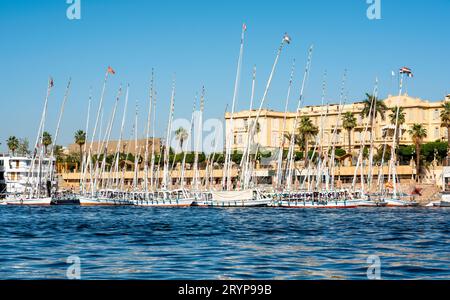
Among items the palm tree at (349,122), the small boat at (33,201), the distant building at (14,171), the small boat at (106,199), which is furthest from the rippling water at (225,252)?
the palm tree at (349,122)

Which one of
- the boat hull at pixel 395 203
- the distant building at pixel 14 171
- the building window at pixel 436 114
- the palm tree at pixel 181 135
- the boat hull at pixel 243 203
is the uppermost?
the building window at pixel 436 114

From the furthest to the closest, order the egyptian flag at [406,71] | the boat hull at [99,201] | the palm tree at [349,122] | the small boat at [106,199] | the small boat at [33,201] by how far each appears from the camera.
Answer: the palm tree at [349,122]
the small boat at [33,201]
the boat hull at [99,201]
the small boat at [106,199]
the egyptian flag at [406,71]

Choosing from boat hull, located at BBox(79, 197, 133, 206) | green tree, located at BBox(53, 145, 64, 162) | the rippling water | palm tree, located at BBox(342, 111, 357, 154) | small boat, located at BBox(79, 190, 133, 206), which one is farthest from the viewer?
green tree, located at BBox(53, 145, 64, 162)

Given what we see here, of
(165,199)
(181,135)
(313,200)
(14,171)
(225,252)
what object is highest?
(181,135)

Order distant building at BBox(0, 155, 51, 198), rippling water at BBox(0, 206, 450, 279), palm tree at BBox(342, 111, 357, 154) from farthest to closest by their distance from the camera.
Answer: palm tree at BBox(342, 111, 357, 154) < distant building at BBox(0, 155, 51, 198) < rippling water at BBox(0, 206, 450, 279)

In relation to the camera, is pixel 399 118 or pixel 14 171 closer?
pixel 14 171

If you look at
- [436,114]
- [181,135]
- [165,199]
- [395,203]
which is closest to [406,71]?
[395,203]

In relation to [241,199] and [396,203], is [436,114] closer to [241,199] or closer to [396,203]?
[396,203]

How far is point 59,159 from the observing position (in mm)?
171250

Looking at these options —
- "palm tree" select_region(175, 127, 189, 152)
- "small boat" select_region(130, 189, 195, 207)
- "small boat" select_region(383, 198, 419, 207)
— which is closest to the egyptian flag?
"small boat" select_region(383, 198, 419, 207)

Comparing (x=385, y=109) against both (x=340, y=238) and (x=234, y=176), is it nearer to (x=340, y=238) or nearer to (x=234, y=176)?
(x=234, y=176)

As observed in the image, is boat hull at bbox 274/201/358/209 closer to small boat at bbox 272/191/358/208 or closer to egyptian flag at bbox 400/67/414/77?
small boat at bbox 272/191/358/208

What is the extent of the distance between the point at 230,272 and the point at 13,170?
110 m

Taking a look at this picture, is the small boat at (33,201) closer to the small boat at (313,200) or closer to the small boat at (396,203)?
the small boat at (313,200)
